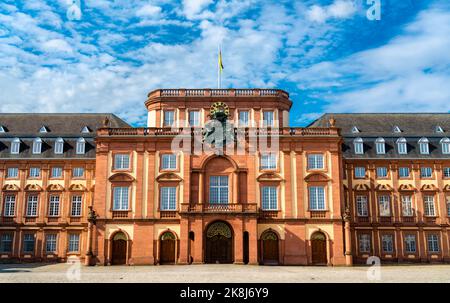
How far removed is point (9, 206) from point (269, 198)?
28090mm

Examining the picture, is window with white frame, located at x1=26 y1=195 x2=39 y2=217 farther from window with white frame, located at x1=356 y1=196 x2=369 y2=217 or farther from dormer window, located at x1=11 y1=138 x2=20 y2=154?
window with white frame, located at x1=356 y1=196 x2=369 y2=217

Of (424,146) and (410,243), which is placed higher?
(424,146)

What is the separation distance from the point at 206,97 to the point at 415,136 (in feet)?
80.2

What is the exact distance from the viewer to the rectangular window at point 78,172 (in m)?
52.7

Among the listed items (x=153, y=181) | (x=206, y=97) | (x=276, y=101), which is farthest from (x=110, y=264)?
(x=276, y=101)

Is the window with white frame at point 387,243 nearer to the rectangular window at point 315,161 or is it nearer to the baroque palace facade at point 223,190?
the baroque palace facade at point 223,190

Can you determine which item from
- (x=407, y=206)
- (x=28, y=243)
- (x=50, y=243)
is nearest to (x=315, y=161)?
(x=407, y=206)

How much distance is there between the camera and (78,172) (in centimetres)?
5278

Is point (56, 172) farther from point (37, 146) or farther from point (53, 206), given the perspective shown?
point (37, 146)

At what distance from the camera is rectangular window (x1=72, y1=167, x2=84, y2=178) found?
52.7 metres

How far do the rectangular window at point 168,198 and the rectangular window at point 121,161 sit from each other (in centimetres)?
428

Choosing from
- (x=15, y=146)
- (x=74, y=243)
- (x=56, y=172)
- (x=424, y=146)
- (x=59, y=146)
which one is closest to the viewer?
(x=74, y=243)

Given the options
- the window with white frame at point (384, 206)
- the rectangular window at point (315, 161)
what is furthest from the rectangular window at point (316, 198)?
the window with white frame at point (384, 206)

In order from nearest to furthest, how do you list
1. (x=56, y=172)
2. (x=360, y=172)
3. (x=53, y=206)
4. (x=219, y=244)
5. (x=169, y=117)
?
(x=219, y=244) → (x=169, y=117) → (x=53, y=206) → (x=56, y=172) → (x=360, y=172)
